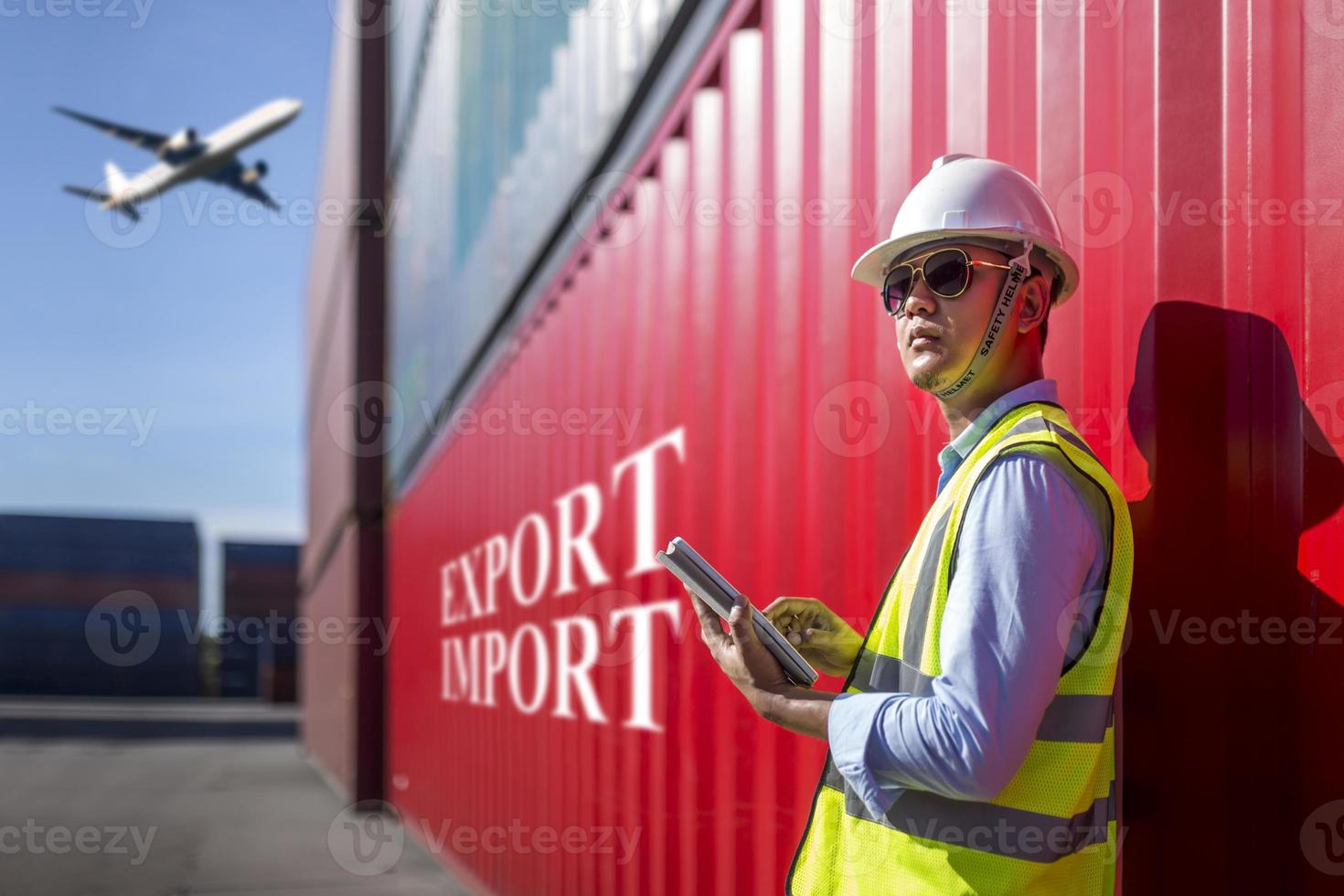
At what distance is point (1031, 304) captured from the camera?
78.6 inches

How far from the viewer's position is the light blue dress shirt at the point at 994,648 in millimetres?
1573

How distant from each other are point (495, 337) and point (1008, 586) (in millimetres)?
6964

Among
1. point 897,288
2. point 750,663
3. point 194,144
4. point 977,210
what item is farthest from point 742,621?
point 194,144

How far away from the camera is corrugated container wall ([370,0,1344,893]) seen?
1.92 meters

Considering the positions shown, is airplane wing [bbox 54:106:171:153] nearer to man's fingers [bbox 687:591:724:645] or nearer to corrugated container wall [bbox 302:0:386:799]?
corrugated container wall [bbox 302:0:386:799]

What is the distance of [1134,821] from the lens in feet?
7.03

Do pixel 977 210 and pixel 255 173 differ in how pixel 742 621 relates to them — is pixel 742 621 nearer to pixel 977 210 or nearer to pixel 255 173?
pixel 977 210

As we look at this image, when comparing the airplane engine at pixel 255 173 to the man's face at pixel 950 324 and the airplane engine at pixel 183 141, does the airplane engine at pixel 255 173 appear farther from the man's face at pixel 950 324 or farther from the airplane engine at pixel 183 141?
the man's face at pixel 950 324

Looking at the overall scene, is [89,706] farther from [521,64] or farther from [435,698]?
[521,64]

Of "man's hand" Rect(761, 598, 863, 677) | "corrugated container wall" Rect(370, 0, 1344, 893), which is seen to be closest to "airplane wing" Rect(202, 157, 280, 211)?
"corrugated container wall" Rect(370, 0, 1344, 893)

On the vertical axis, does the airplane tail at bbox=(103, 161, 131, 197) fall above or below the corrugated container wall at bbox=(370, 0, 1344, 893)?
above

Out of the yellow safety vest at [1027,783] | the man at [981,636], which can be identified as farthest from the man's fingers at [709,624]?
the yellow safety vest at [1027,783]

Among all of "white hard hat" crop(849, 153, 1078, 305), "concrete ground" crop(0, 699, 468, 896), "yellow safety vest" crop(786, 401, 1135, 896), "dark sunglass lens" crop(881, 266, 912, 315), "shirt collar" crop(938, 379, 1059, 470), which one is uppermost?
"white hard hat" crop(849, 153, 1078, 305)

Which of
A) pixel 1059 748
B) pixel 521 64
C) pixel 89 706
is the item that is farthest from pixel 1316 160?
pixel 89 706
